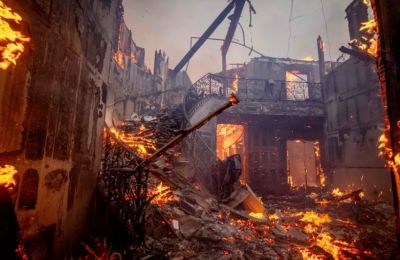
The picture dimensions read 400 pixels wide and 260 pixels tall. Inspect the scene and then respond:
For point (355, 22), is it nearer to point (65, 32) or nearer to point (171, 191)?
point (171, 191)

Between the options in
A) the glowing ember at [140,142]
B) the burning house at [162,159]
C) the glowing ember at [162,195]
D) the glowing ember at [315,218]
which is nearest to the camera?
the burning house at [162,159]

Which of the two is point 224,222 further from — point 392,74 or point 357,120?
point 357,120

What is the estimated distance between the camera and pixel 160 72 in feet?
84.3

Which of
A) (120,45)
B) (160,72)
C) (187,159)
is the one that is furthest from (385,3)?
(160,72)

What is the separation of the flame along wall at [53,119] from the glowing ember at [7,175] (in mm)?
71

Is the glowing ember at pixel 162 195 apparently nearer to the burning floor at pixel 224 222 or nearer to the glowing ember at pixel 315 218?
the burning floor at pixel 224 222

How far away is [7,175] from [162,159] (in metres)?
8.85

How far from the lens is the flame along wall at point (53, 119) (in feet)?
10.3

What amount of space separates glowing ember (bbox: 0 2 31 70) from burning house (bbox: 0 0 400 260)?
1cm

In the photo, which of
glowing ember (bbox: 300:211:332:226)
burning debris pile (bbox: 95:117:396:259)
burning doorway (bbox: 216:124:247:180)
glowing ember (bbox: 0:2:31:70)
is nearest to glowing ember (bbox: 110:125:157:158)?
burning debris pile (bbox: 95:117:396:259)

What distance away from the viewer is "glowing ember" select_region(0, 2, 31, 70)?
285 centimetres

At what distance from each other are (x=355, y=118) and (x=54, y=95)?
15638mm

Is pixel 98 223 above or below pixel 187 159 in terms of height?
below

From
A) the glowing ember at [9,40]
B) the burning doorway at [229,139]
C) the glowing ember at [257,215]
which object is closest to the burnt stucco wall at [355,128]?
the glowing ember at [257,215]
